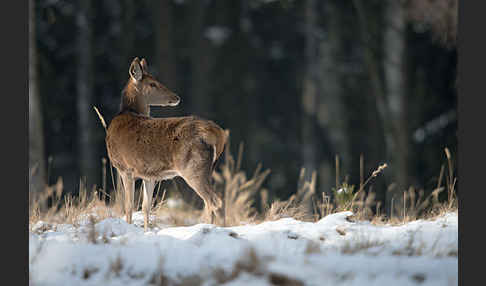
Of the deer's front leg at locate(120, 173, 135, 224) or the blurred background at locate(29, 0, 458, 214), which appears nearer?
the deer's front leg at locate(120, 173, 135, 224)

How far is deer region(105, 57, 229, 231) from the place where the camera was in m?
5.79

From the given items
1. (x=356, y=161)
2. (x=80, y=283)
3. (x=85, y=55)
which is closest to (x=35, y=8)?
(x=85, y=55)

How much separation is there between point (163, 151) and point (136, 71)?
3.13 feet

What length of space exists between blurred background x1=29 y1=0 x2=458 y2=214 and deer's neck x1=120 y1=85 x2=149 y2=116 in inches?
123

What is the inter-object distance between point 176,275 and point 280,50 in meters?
20.9

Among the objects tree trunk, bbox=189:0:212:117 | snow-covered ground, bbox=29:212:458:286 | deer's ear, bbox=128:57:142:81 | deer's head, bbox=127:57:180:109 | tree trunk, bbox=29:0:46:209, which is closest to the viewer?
snow-covered ground, bbox=29:212:458:286

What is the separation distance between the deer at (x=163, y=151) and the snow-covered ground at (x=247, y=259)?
40.4 inches

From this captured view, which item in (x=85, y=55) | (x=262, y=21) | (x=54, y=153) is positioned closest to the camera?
(x=85, y=55)

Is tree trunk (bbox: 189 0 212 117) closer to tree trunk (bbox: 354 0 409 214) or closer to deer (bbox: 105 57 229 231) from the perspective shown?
tree trunk (bbox: 354 0 409 214)

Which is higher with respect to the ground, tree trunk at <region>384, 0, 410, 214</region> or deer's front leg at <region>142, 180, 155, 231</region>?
tree trunk at <region>384, 0, 410, 214</region>

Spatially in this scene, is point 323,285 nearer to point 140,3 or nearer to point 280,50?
point 140,3

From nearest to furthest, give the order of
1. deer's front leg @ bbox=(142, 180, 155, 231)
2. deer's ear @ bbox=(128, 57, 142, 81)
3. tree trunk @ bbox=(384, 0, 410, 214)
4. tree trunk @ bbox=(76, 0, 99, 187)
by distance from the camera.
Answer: deer's front leg @ bbox=(142, 180, 155, 231) < deer's ear @ bbox=(128, 57, 142, 81) < tree trunk @ bbox=(384, 0, 410, 214) < tree trunk @ bbox=(76, 0, 99, 187)

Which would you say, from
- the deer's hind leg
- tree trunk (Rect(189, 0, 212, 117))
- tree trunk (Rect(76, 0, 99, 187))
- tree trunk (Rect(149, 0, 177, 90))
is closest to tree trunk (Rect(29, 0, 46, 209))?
the deer's hind leg

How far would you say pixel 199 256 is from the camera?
4133 mm
